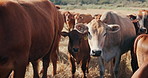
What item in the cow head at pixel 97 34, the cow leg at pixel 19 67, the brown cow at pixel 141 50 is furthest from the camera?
the cow head at pixel 97 34

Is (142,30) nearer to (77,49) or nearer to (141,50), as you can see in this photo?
(77,49)

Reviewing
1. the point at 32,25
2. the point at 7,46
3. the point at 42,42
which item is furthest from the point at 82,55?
the point at 7,46

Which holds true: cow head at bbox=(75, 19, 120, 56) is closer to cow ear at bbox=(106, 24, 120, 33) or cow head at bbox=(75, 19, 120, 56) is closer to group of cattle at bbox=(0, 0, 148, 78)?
group of cattle at bbox=(0, 0, 148, 78)

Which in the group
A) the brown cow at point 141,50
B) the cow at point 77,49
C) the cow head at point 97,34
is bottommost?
the cow at point 77,49

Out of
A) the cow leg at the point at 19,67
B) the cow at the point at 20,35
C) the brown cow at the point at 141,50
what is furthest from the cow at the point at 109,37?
the cow leg at the point at 19,67

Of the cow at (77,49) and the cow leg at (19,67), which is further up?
the cow leg at (19,67)

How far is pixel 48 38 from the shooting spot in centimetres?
519

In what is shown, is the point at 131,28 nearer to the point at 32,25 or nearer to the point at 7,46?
the point at 32,25

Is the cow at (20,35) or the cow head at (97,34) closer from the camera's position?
the cow at (20,35)

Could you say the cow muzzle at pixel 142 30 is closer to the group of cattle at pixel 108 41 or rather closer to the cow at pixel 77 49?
the group of cattle at pixel 108 41

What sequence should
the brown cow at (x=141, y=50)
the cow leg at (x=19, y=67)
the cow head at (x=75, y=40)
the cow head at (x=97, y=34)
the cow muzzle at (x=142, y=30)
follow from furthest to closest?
1. the cow muzzle at (x=142, y=30)
2. the cow head at (x=75, y=40)
3. the cow head at (x=97, y=34)
4. the brown cow at (x=141, y=50)
5. the cow leg at (x=19, y=67)

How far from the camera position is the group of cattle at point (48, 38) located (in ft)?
12.7

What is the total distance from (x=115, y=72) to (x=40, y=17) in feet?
8.49

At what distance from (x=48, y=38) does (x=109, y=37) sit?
1.62m
